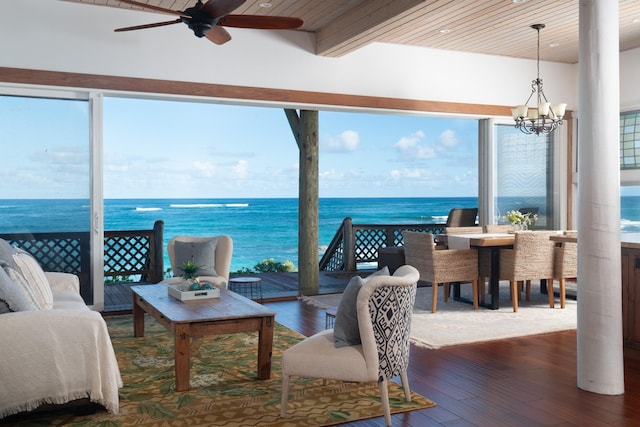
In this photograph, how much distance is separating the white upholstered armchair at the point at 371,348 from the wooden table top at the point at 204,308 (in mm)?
769

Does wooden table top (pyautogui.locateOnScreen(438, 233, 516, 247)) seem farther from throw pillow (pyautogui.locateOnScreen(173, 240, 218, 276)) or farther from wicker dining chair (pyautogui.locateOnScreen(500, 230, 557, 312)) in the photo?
throw pillow (pyautogui.locateOnScreen(173, 240, 218, 276))

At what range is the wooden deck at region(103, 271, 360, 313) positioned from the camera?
7.16m

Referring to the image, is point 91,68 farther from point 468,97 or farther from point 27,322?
point 468,97

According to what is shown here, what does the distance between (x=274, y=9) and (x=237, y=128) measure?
41.7 ft

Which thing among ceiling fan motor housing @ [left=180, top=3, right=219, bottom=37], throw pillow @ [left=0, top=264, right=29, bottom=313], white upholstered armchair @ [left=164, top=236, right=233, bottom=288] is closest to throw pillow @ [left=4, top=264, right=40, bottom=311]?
throw pillow @ [left=0, top=264, right=29, bottom=313]

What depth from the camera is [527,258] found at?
6.17 meters

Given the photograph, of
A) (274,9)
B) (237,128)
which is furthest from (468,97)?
(237,128)

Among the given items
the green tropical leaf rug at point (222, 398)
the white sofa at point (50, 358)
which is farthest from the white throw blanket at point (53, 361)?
the green tropical leaf rug at point (222, 398)

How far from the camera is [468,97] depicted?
784 centimetres

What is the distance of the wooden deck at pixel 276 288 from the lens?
282 inches

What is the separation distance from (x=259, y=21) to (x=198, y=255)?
2721 millimetres

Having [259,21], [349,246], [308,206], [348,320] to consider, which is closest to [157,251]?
[308,206]

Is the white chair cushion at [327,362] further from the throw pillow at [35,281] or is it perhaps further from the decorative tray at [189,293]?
the throw pillow at [35,281]

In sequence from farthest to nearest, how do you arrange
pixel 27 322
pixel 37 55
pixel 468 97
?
pixel 468 97
pixel 37 55
pixel 27 322
